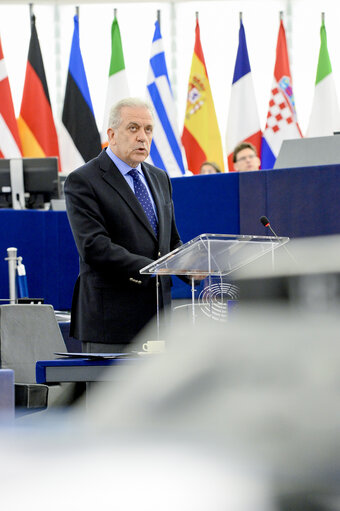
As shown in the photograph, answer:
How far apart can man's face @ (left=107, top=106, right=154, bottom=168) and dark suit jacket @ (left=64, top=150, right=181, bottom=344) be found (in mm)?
66

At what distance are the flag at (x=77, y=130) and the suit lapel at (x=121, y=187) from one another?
7.54 meters

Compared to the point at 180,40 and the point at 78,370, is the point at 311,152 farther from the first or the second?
the point at 180,40

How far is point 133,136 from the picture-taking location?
3406mm

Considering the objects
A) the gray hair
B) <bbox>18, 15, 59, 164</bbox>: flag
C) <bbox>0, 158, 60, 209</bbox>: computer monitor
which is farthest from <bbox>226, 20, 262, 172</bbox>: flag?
the gray hair

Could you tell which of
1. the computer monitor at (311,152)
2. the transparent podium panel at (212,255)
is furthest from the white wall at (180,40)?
the transparent podium panel at (212,255)

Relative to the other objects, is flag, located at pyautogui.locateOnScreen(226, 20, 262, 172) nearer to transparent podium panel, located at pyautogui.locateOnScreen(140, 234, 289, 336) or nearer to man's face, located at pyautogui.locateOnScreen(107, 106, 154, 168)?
man's face, located at pyautogui.locateOnScreen(107, 106, 154, 168)

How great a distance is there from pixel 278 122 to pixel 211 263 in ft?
26.0

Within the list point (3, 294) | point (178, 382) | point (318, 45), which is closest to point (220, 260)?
point (178, 382)

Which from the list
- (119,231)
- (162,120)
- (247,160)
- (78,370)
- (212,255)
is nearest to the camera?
(78,370)

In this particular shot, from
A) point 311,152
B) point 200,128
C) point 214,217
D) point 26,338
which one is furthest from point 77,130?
point 26,338

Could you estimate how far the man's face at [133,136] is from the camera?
339cm

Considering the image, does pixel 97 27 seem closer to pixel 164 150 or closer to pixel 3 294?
pixel 164 150

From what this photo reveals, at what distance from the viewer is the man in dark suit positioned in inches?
127

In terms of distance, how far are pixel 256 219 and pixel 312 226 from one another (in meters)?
0.42
